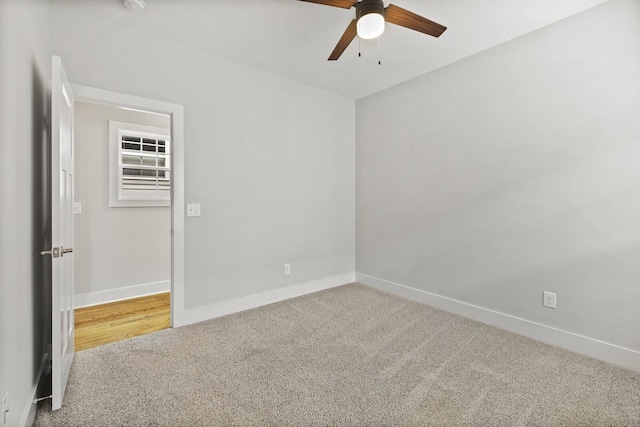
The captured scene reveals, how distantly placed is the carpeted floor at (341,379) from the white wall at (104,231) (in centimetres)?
137

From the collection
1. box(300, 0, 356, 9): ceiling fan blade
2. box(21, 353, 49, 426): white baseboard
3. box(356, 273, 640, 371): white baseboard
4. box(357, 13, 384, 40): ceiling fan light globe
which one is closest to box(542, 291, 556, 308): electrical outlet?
box(356, 273, 640, 371): white baseboard

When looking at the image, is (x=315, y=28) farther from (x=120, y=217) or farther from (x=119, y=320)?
(x=119, y=320)

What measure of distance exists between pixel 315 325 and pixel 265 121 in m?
2.22

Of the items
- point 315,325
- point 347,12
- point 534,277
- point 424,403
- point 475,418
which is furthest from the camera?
point 315,325

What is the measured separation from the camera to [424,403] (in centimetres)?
172

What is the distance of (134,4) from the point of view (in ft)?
6.97

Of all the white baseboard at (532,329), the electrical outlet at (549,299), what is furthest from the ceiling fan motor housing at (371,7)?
the white baseboard at (532,329)

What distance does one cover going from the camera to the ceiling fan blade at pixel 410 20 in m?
1.80

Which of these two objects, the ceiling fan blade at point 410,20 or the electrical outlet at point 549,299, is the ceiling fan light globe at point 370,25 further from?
the electrical outlet at point 549,299

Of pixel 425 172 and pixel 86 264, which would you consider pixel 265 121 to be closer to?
pixel 425 172

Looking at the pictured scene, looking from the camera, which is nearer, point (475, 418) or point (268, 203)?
point (475, 418)

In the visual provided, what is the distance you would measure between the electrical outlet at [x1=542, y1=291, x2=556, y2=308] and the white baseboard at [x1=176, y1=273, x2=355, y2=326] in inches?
88.8

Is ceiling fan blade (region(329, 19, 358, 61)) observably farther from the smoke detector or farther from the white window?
the white window

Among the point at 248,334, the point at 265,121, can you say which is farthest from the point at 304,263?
the point at 265,121
